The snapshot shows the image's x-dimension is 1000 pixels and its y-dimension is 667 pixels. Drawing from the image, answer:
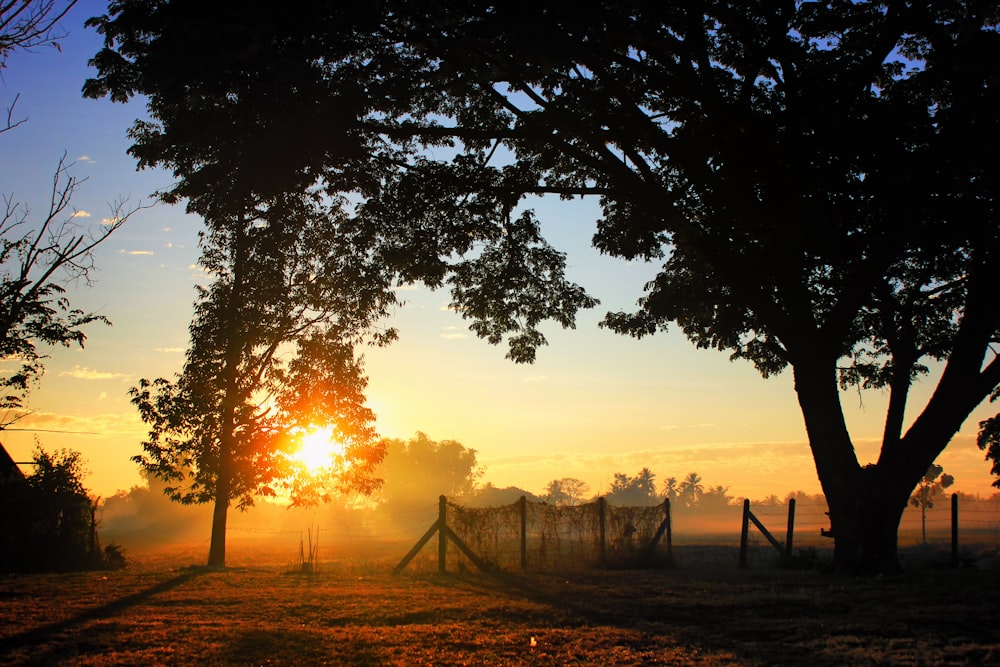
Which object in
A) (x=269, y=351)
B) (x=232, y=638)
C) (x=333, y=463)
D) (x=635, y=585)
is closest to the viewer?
(x=232, y=638)

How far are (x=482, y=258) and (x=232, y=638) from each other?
12.1 m

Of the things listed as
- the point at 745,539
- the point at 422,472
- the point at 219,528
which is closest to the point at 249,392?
the point at 219,528

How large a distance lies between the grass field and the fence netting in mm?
4164

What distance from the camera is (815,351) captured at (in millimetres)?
16125

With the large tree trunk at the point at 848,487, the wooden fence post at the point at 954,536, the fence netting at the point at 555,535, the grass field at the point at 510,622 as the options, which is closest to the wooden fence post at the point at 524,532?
the fence netting at the point at 555,535

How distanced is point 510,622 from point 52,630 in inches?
236

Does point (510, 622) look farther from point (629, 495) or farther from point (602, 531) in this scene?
point (629, 495)

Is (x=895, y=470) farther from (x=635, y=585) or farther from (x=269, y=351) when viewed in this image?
(x=269, y=351)

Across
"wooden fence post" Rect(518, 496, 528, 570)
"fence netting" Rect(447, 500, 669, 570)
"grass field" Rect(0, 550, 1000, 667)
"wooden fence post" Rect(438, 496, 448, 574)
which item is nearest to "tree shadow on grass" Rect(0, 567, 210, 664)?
"grass field" Rect(0, 550, 1000, 667)

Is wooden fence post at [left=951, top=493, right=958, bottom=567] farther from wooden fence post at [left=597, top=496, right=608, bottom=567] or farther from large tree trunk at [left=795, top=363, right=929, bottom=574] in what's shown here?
wooden fence post at [left=597, top=496, right=608, bottom=567]

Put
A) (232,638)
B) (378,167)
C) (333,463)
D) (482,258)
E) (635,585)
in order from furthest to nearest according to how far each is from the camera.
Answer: (333,463) < (482,258) < (378,167) < (635,585) < (232,638)

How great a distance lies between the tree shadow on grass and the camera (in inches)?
314

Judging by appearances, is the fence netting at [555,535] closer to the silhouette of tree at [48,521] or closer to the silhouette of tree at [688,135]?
the silhouette of tree at [688,135]

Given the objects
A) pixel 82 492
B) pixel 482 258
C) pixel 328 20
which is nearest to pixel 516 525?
pixel 482 258
